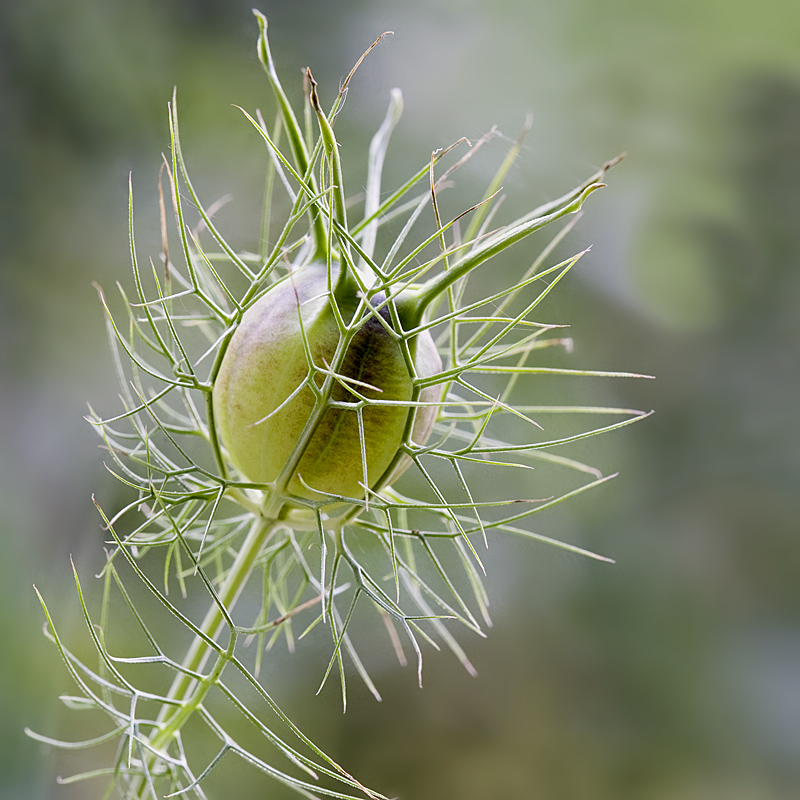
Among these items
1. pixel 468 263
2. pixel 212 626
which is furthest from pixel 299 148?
pixel 212 626

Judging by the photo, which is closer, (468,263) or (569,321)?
(468,263)

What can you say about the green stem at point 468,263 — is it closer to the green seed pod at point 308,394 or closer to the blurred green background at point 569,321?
the green seed pod at point 308,394

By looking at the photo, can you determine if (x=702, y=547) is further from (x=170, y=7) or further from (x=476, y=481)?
(x=170, y=7)

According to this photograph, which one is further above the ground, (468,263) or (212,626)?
(468,263)

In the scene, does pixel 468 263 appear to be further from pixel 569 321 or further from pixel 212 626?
pixel 569 321

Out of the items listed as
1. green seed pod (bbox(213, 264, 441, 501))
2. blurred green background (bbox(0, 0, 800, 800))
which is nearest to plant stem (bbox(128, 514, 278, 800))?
green seed pod (bbox(213, 264, 441, 501))

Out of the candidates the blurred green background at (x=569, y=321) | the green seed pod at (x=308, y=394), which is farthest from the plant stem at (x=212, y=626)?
the blurred green background at (x=569, y=321)

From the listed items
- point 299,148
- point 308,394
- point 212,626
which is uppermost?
point 299,148
